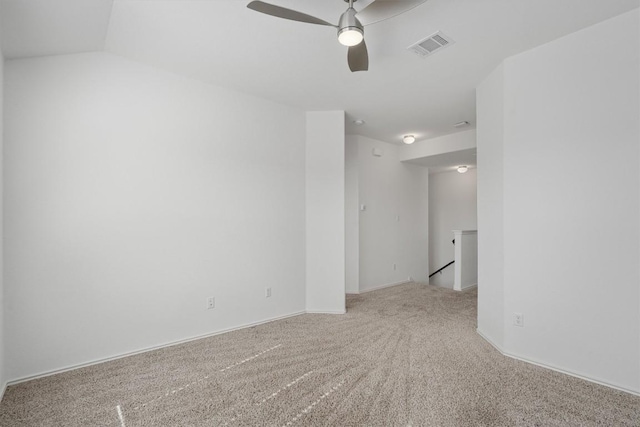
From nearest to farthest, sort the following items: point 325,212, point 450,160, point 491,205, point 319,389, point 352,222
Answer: point 319,389
point 491,205
point 325,212
point 352,222
point 450,160

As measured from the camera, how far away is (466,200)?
6961 mm

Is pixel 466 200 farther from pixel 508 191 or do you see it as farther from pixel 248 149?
pixel 248 149

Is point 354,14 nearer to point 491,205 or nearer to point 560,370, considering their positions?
point 491,205

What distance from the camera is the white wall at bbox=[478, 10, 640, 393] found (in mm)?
2135

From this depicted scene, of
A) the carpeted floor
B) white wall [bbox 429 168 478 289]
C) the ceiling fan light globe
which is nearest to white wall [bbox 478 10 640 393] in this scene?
the carpeted floor

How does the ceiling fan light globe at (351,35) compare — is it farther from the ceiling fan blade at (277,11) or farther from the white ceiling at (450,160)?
the white ceiling at (450,160)

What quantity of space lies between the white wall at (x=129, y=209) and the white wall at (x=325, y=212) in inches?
16.8

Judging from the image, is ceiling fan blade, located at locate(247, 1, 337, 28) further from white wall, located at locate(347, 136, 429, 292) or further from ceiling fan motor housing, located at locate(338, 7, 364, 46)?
white wall, located at locate(347, 136, 429, 292)

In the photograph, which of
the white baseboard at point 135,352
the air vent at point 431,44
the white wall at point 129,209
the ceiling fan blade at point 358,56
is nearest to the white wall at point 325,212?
the white wall at point 129,209

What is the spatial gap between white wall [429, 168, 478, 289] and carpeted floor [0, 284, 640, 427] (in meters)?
Result: 4.43

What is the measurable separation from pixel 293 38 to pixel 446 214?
19.8ft

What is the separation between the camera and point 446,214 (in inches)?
285

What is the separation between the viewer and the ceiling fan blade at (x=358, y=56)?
6.77ft

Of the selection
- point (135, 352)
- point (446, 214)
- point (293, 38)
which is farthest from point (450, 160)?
point (135, 352)
